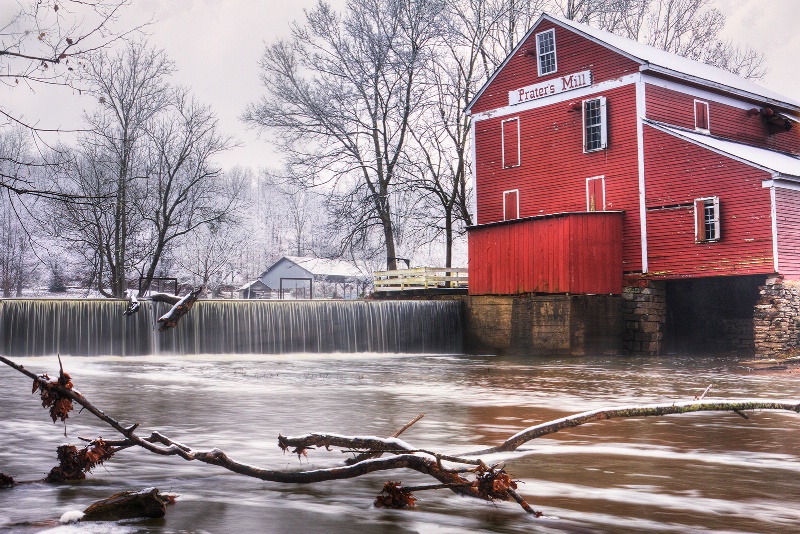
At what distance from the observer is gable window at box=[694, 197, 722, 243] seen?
23.2m

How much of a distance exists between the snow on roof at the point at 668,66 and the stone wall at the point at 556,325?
23.2 feet

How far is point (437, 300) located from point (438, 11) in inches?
498

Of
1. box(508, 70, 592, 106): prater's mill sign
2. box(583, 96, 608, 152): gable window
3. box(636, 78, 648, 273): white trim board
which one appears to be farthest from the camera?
box(508, 70, 592, 106): prater's mill sign

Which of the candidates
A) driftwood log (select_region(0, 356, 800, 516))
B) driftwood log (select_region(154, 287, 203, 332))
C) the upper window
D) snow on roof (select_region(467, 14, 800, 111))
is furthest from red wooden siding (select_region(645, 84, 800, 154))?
driftwood log (select_region(154, 287, 203, 332))

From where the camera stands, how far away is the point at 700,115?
88.4 feet

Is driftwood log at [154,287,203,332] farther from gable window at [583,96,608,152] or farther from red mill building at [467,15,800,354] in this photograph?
gable window at [583,96,608,152]

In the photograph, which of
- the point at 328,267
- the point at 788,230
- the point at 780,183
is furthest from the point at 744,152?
the point at 328,267

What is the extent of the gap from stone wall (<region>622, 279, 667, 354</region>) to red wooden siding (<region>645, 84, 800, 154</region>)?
5.05m

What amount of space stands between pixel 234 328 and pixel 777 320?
1433 cm

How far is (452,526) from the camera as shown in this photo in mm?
5223

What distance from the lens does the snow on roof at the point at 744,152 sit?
74.5 feet

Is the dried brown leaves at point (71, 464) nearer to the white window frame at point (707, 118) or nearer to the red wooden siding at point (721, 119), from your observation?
the red wooden siding at point (721, 119)

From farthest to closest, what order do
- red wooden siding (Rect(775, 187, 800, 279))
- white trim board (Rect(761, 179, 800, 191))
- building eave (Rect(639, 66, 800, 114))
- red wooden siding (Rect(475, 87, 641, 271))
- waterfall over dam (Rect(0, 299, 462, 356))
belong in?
1. red wooden siding (Rect(475, 87, 641, 271))
2. building eave (Rect(639, 66, 800, 114))
3. red wooden siding (Rect(775, 187, 800, 279))
4. white trim board (Rect(761, 179, 800, 191))
5. waterfall over dam (Rect(0, 299, 462, 356))

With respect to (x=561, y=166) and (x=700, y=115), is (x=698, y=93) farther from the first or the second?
(x=561, y=166)
